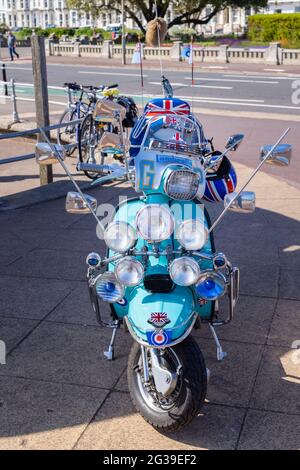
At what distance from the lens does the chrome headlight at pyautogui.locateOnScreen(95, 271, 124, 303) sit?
12.9 ft

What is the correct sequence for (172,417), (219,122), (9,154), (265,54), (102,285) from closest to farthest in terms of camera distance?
(172,417) < (102,285) < (9,154) < (219,122) < (265,54)

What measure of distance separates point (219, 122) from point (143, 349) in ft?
40.3

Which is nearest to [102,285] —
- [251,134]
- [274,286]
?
[274,286]

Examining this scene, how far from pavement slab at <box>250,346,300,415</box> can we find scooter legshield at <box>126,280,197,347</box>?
0.77m

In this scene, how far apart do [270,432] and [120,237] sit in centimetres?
139

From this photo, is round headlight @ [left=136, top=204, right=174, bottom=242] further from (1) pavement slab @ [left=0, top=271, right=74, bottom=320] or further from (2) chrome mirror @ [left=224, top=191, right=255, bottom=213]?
(1) pavement slab @ [left=0, top=271, right=74, bottom=320]

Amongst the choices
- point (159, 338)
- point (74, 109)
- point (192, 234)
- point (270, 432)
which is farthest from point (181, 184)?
point (74, 109)

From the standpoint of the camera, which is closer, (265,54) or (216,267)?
(216,267)

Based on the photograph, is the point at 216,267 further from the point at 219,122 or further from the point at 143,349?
the point at 219,122

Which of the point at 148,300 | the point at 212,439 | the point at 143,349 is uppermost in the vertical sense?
the point at 148,300

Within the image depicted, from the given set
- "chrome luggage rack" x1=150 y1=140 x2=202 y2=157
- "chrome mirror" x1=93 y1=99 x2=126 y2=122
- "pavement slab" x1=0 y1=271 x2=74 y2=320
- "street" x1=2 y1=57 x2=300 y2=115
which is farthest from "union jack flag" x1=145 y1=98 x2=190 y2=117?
"street" x1=2 y1=57 x2=300 y2=115

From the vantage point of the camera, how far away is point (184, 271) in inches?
147

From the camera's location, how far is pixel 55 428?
3.88 metres

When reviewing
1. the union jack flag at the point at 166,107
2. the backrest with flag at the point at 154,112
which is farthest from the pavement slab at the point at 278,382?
the union jack flag at the point at 166,107
